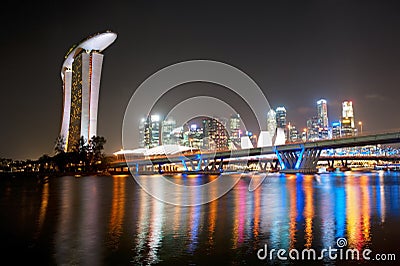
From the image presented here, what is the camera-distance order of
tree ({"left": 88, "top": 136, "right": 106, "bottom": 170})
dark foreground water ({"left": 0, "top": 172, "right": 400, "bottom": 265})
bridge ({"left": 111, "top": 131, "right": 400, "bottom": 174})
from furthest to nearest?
tree ({"left": 88, "top": 136, "right": 106, "bottom": 170}) < bridge ({"left": 111, "top": 131, "right": 400, "bottom": 174}) < dark foreground water ({"left": 0, "top": 172, "right": 400, "bottom": 265})

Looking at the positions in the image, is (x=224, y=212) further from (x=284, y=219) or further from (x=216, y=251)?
(x=216, y=251)

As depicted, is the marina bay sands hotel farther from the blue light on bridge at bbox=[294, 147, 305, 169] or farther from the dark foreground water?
the dark foreground water

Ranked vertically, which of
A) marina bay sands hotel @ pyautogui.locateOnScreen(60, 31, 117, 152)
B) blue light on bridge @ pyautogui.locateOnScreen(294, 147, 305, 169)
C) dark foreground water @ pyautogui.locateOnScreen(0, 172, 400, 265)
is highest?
marina bay sands hotel @ pyautogui.locateOnScreen(60, 31, 117, 152)

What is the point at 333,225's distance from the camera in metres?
21.2

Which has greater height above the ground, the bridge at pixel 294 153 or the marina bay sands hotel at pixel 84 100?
the marina bay sands hotel at pixel 84 100

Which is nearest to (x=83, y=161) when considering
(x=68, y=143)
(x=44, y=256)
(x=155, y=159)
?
(x=155, y=159)

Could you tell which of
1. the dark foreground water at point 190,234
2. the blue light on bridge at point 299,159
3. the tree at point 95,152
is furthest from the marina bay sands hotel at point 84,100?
the dark foreground water at point 190,234

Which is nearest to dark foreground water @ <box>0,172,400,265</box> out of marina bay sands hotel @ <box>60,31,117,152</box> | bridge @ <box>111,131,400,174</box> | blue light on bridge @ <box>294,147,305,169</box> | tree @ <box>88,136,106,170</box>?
bridge @ <box>111,131,400,174</box>

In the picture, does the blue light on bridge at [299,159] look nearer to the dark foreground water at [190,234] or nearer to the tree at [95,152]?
the tree at [95,152]

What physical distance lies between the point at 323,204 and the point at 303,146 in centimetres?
8534

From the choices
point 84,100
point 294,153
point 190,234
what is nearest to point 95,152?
point 84,100

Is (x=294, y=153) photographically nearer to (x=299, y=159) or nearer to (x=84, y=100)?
(x=299, y=159)

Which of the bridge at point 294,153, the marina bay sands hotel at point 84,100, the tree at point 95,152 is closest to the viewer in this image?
the bridge at point 294,153

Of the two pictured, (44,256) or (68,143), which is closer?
(44,256)
